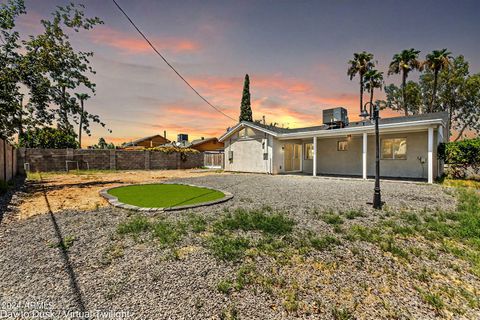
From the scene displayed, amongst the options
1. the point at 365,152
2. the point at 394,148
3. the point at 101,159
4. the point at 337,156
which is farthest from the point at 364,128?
the point at 101,159

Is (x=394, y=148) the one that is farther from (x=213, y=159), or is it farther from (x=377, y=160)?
(x=213, y=159)

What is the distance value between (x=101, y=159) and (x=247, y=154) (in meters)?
12.7

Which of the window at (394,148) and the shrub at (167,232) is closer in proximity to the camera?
the shrub at (167,232)

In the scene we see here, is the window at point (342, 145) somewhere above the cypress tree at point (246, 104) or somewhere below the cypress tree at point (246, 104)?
below

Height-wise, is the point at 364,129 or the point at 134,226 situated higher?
the point at 364,129

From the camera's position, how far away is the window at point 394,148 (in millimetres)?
11664

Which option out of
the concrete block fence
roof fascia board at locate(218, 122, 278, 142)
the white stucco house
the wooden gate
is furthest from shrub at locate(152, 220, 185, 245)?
the wooden gate

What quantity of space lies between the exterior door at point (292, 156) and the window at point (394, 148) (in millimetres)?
5788

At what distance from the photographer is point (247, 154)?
1667 cm

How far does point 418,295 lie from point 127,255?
11.7 feet

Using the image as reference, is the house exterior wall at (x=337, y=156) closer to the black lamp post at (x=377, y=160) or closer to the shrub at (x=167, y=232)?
the black lamp post at (x=377, y=160)

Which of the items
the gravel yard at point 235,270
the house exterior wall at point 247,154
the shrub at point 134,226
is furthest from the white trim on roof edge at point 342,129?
the shrub at point 134,226

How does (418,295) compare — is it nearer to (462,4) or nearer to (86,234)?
(86,234)

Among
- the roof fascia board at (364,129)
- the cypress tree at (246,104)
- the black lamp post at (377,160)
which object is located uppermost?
the cypress tree at (246,104)
